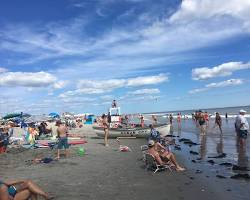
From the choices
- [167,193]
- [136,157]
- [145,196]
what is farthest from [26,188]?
[136,157]

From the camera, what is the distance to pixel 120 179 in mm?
10391

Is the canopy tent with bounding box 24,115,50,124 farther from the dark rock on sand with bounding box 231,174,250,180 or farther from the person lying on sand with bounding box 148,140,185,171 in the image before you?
the dark rock on sand with bounding box 231,174,250,180

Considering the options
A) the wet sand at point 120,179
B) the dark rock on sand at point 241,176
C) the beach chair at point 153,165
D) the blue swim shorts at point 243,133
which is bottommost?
the wet sand at point 120,179

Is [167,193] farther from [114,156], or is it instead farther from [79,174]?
[114,156]

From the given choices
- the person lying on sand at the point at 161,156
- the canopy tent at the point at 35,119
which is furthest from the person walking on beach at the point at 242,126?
the canopy tent at the point at 35,119

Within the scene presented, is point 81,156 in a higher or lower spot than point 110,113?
lower

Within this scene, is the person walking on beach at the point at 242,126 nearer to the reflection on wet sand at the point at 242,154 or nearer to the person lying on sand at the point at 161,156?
the reflection on wet sand at the point at 242,154

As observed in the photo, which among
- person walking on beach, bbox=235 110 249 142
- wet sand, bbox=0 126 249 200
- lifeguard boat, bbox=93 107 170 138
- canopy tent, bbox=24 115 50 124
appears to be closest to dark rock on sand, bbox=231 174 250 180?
wet sand, bbox=0 126 249 200

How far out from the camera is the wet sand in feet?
28.2

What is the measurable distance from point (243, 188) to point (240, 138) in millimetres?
8543

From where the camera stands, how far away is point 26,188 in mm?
6828

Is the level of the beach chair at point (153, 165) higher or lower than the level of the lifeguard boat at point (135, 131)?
lower

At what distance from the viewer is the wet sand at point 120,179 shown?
8.59 metres

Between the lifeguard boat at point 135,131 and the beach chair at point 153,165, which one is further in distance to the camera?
the lifeguard boat at point 135,131
